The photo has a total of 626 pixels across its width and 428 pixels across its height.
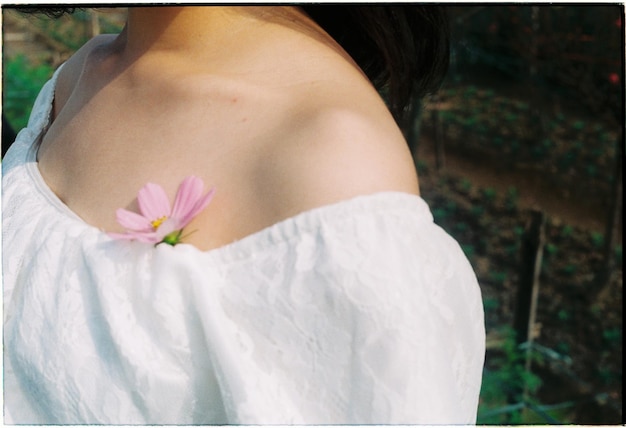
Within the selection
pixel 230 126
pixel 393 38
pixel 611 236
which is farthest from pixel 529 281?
pixel 230 126

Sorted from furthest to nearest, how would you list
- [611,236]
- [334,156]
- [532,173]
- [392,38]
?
[532,173] → [611,236] → [392,38] → [334,156]

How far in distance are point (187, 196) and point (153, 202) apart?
5 centimetres

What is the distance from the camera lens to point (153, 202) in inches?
33.6

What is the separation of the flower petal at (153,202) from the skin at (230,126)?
2 cm

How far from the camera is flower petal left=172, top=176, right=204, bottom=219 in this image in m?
0.83


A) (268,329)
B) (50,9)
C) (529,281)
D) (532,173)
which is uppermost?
(50,9)

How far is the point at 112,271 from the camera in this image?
858mm

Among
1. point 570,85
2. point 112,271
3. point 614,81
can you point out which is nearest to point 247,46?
point 112,271

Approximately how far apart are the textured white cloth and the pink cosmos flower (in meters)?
0.02

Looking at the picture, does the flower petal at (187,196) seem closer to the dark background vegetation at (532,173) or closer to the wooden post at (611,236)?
the dark background vegetation at (532,173)

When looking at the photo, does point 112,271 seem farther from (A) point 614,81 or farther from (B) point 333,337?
(A) point 614,81

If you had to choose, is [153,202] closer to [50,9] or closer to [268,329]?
[268,329]

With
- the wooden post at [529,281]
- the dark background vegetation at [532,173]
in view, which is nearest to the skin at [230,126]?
the dark background vegetation at [532,173]

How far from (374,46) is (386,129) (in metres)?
0.32
